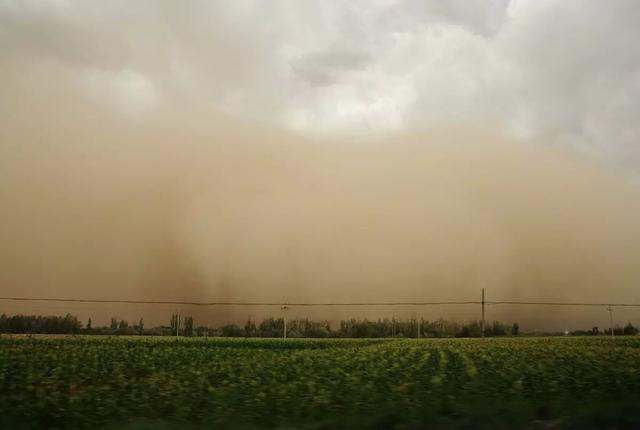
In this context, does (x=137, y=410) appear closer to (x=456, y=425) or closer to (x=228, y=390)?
(x=228, y=390)

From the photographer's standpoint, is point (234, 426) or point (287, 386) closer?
point (234, 426)

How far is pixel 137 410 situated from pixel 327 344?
60895 mm

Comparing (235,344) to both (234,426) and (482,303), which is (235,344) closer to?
(482,303)

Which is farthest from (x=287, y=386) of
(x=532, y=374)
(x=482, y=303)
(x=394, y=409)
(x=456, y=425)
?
(x=482, y=303)

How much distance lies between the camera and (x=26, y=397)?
39.5 feet

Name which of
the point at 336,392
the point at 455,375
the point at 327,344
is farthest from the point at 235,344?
the point at 336,392

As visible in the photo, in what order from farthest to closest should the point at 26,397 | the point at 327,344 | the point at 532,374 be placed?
1. the point at 327,344
2. the point at 532,374
3. the point at 26,397

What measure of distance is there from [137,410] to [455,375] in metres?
11.5

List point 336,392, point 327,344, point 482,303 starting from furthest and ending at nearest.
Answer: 1. point 482,303
2. point 327,344
3. point 336,392

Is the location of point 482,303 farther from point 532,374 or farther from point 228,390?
point 228,390

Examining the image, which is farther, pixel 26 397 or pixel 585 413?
pixel 26 397

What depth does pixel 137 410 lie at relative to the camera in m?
11.2

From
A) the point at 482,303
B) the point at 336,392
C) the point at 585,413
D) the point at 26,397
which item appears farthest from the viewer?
the point at 482,303

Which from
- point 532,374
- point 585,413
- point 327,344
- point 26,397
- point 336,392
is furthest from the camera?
point 327,344
